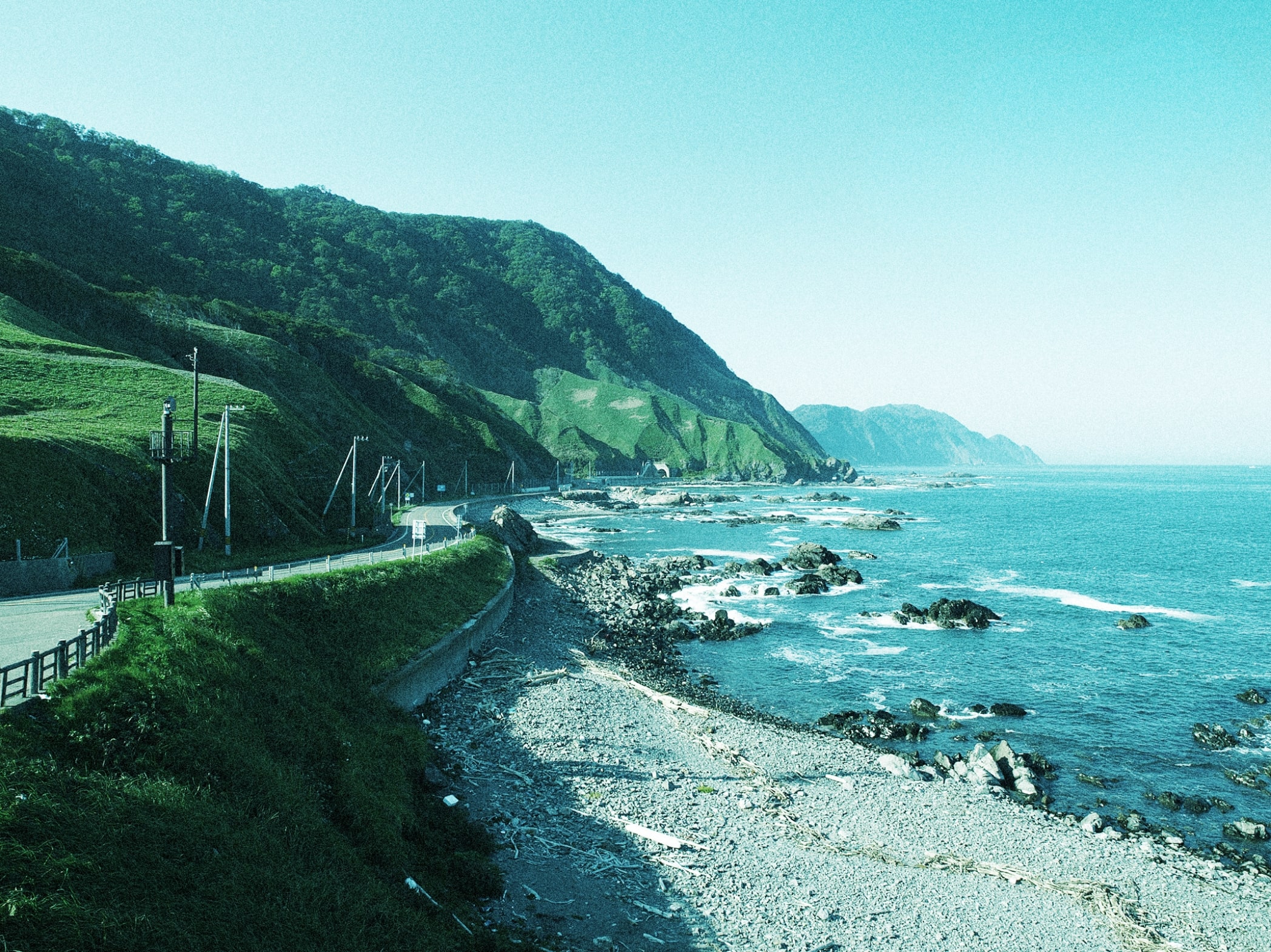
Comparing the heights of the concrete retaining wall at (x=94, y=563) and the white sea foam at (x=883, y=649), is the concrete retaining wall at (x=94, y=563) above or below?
above

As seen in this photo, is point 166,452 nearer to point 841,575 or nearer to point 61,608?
point 61,608

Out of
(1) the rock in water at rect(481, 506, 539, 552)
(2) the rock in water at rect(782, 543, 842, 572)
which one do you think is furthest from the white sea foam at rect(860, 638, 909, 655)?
(1) the rock in water at rect(481, 506, 539, 552)

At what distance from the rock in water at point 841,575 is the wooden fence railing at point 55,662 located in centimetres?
5075

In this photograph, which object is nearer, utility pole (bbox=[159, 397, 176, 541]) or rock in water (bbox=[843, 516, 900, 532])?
utility pole (bbox=[159, 397, 176, 541])

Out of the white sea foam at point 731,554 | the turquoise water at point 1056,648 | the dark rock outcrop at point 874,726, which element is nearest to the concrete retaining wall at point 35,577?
the turquoise water at point 1056,648

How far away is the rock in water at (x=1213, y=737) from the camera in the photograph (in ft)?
85.5

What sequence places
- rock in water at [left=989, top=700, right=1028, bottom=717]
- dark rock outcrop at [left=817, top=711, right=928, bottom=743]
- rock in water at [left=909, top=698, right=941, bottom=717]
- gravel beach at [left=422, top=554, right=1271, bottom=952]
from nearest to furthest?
gravel beach at [left=422, top=554, right=1271, bottom=952] < dark rock outcrop at [left=817, top=711, right=928, bottom=743] < rock in water at [left=909, top=698, right=941, bottom=717] < rock in water at [left=989, top=700, right=1028, bottom=717]

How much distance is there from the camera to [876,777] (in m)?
22.2

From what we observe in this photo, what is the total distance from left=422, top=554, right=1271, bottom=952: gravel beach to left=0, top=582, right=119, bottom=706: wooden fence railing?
887 cm

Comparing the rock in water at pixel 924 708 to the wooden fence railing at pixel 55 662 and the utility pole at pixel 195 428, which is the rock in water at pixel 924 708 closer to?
the wooden fence railing at pixel 55 662

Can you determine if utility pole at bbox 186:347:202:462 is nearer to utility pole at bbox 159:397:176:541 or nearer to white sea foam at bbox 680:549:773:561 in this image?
utility pole at bbox 159:397:176:541

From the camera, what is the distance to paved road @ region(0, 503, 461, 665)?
16961 millimetres

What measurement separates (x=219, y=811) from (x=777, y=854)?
12332mm

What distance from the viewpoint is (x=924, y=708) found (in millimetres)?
29125
